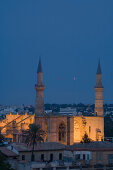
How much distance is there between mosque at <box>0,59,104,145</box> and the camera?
56.4 metres

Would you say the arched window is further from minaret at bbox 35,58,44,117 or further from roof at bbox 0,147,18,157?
roof at bbox 0,147,18,157

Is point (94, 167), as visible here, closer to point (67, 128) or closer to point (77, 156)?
point (77, 156)

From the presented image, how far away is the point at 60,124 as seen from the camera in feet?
187

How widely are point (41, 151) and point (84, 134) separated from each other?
16.8m

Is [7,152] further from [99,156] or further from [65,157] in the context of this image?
[99,156]

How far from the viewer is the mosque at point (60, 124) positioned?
56.4 m

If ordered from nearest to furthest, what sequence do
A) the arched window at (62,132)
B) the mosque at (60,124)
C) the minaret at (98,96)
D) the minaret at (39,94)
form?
the mosque at (60,124)
the arched window at (62,132)
the minaret at (39,94)
the minaret at (98,96)

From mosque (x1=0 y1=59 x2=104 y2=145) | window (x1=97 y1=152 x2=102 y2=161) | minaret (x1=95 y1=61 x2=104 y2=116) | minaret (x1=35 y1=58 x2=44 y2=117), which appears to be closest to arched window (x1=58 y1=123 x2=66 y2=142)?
mosque (x1=0 y1=59 x2=104 y2=145)

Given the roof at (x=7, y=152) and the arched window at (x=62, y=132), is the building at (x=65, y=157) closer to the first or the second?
the roof at (x=7, y=152)

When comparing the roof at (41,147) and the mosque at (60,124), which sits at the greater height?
the mosque at (60,124)

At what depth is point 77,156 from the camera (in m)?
40.9

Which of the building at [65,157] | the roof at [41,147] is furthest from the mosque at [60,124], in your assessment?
the building at [65,157]

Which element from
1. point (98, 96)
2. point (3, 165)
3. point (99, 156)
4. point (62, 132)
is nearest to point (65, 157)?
point (99, 156)

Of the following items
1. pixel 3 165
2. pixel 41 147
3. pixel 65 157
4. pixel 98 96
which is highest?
pixel 98 96
